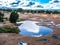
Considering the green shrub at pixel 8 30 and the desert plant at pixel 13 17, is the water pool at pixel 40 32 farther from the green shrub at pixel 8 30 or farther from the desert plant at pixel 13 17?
the desert plant at pixel 13 17

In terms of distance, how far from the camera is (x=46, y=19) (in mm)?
3217

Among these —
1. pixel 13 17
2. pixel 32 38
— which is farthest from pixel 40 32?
pixel 13 17

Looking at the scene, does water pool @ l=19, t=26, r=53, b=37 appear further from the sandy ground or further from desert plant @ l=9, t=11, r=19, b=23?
desert plant @ l=9, t=11, r=19, b=23

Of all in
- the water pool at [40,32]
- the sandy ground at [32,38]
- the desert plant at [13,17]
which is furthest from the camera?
the desert plant at [13,17]

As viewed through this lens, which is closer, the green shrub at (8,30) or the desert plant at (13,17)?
the green shrub at (8,30)

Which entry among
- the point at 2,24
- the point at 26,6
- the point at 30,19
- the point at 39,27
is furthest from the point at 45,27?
the point at 2,24

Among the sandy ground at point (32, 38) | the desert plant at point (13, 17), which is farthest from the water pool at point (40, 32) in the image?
the desert plant at point (13, 17)

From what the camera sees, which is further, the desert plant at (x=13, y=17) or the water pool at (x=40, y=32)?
the desert plant at (x=13, y=17)

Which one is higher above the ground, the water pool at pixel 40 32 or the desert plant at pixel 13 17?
the desert plant at pixel 13 17

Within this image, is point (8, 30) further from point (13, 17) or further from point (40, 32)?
point (40, 32)

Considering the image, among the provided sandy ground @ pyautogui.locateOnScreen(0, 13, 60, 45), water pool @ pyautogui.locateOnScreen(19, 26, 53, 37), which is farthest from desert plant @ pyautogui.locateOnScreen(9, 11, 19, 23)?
water pool @ pyautogui.locateOnScreen(19, 26, 53, 37)

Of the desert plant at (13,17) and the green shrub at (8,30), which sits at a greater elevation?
the desert plant at (13,17)

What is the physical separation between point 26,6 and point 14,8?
9.0 inches

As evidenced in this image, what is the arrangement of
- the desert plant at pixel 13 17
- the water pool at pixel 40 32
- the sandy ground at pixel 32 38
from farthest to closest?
the desert plant at pixel 13 17
the water pool at pixel 40 32
the sandy ground at pixel 32 38
